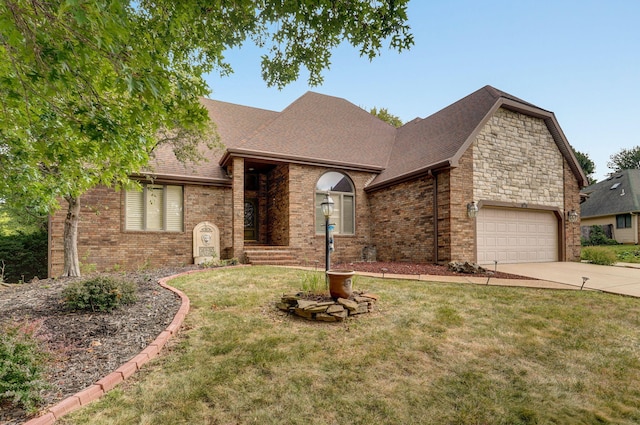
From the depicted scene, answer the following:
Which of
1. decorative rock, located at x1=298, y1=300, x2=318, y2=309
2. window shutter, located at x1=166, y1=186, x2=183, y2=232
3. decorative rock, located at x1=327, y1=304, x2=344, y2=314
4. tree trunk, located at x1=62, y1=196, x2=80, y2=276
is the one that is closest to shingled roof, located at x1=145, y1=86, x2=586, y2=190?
window shutter, located at x1=166, y1=186, x2=183, y2=232

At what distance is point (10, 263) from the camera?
10.8 m

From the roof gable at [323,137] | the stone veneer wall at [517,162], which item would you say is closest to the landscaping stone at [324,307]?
the roof gable at [323,137]

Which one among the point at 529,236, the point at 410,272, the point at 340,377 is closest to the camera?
the point at 340,377

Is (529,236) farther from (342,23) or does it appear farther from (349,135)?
(342,23)

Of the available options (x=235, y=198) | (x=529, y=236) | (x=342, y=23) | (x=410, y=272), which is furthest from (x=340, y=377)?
(x=529, y=236)

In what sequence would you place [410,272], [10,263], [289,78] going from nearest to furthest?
[289,78], [410,272], [10,263]

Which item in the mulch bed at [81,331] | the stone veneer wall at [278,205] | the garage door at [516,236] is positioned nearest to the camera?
the mulch bed at [81,331]

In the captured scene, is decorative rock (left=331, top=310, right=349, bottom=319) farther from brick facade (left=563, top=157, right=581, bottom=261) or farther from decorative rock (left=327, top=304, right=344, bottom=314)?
brick facade (left=563, top=157, right=581, bottom=261)

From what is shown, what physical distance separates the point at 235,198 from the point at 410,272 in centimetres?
653

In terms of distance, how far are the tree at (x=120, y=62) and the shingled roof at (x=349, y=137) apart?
18.1ft

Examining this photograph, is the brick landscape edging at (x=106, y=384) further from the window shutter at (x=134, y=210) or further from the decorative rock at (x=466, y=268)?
the window shutter at (x=134, y=210)

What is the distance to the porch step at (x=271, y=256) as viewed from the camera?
1067cm

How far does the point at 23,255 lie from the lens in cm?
1084

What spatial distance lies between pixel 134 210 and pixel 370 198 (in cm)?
911
